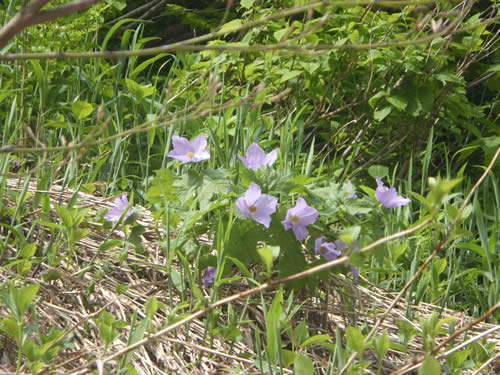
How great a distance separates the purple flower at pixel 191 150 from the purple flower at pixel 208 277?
32 centimetres

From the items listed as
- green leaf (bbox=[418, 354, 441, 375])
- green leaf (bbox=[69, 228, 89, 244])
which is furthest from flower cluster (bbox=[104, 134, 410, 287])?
green leaf (bbox=[418, 354, 441, 375])

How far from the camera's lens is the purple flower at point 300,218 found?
159cm

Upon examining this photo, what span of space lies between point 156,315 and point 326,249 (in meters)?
0.50

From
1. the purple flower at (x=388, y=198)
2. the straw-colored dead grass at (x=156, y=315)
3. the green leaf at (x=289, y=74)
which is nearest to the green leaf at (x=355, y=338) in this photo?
the straw-colored dead grass at (x=156, y=315)

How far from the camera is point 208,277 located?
5.69 ft

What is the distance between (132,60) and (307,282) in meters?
1.75

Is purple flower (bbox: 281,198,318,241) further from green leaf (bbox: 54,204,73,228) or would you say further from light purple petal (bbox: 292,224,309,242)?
green leaf (bbox: 54,204,73,228)

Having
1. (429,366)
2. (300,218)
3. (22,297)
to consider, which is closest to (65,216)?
(22,297)

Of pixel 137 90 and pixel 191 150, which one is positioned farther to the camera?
pixel 137 90

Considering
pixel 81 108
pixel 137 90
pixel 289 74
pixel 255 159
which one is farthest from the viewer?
pixel 289 74

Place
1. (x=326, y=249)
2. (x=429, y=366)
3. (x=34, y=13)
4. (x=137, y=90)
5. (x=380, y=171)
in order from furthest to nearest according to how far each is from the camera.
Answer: (x=380, y=171)
(x=137, y=90)
(x=326, y=249)
(x=429, y=366)
(x=34, y=13)

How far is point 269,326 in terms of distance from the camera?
57.2 inches

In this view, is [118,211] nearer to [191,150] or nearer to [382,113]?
[191,150]

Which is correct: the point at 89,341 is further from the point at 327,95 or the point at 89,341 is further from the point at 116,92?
the point at 327,95
